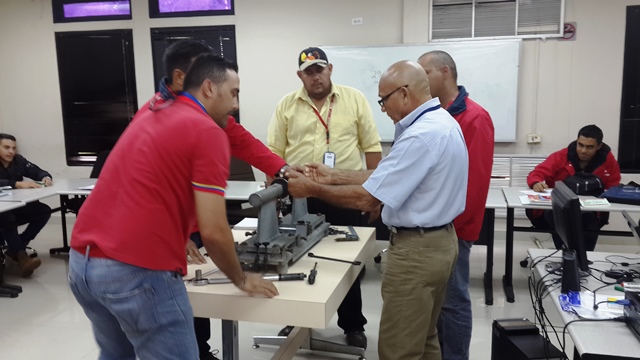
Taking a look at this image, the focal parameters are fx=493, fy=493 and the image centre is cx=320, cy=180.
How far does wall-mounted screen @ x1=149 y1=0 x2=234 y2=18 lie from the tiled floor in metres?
2.98

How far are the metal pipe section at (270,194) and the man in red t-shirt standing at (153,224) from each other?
0.40 m

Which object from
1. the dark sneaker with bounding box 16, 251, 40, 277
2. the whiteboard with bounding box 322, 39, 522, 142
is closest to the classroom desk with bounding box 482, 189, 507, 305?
the whiteboard with bounding box 322, 39, 522, 142

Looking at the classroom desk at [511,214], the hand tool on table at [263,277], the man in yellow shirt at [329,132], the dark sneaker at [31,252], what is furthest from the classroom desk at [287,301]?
the dark sneaker at [31,252]

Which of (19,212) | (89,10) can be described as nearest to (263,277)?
(19,212)

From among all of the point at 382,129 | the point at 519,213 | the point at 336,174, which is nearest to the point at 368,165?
the point at 336,174

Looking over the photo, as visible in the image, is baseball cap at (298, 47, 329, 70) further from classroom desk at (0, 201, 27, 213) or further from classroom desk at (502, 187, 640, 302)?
classroom desk at (0, 201, 27, 213)

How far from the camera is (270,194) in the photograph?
190 centimetres

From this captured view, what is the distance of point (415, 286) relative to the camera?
5.90 ft

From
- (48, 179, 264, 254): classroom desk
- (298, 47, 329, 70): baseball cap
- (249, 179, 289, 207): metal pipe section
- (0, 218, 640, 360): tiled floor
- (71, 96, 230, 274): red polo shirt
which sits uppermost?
(298, 47, 329, 70): baseball cap

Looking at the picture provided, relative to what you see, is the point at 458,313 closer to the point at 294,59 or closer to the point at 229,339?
the point at 229,339

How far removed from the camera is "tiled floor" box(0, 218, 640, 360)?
2.87m

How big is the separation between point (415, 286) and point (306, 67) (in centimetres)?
147

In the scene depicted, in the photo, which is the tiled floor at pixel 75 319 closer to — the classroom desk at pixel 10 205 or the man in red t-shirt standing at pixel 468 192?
the man in red t-shirt standing at pixel 468 192

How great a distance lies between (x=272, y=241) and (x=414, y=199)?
556mm
